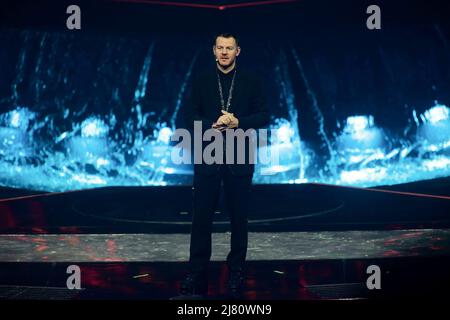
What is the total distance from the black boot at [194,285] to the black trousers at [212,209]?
1.5 inches

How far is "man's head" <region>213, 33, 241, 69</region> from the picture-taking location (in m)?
3.06

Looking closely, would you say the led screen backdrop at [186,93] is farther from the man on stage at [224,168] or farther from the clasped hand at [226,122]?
the clasped hand at [226,122]

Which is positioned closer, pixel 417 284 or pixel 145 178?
pixel 417 284

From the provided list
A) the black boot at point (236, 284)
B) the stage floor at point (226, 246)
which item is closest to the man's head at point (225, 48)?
the black boot at point (236, 284)

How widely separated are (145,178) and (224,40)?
630cm

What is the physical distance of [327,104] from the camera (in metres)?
9.23

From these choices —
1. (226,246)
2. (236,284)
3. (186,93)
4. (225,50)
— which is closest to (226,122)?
(225,50)

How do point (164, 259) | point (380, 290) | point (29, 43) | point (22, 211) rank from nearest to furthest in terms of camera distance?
point (380, 290) < point (164, 259) < point (22, 211) < point (29, 43)

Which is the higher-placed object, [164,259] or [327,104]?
[327,104]

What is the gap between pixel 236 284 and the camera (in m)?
3.09

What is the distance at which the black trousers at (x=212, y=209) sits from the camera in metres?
3.10

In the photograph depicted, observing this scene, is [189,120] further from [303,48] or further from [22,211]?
[303,48]

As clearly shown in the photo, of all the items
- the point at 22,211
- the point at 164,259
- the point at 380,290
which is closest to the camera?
the point at 380,290

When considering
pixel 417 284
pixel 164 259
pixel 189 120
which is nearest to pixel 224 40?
pixel 189 120
